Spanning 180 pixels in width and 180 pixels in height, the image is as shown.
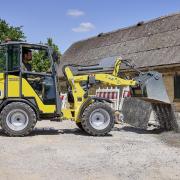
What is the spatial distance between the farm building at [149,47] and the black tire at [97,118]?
10.2 m

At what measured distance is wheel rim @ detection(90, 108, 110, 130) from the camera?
1212 cm

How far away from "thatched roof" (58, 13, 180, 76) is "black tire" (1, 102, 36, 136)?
11881mm

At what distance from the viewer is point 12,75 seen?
38.9 feet

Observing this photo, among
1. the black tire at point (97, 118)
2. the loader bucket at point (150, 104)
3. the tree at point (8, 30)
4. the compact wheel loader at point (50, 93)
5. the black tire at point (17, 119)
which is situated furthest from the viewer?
the tree at point (8, 30)

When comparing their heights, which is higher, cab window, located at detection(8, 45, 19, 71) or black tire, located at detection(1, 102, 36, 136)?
cab window, located at detection(8, 45, 19, 71)

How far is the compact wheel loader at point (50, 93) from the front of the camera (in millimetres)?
11625

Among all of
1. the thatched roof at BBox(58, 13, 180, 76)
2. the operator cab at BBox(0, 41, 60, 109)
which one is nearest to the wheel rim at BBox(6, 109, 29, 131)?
the operator cab at BBox(0, 41, 60, 109)

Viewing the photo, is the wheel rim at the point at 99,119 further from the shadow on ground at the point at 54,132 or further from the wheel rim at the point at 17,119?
the wheel rim at the point at 17,119

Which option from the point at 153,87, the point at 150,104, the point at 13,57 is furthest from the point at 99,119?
the point at 13,57

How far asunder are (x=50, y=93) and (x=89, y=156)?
154 inches

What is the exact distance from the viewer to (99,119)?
12203 millimetres

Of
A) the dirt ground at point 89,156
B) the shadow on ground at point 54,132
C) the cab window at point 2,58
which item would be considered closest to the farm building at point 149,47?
the shadow on ground at point 54,132

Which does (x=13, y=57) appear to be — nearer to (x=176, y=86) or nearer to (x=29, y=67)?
(x=29, y=67)

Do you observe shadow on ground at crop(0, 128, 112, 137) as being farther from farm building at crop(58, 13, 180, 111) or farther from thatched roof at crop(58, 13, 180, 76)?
thatched roof at crop(58, 13, 180, 76)
